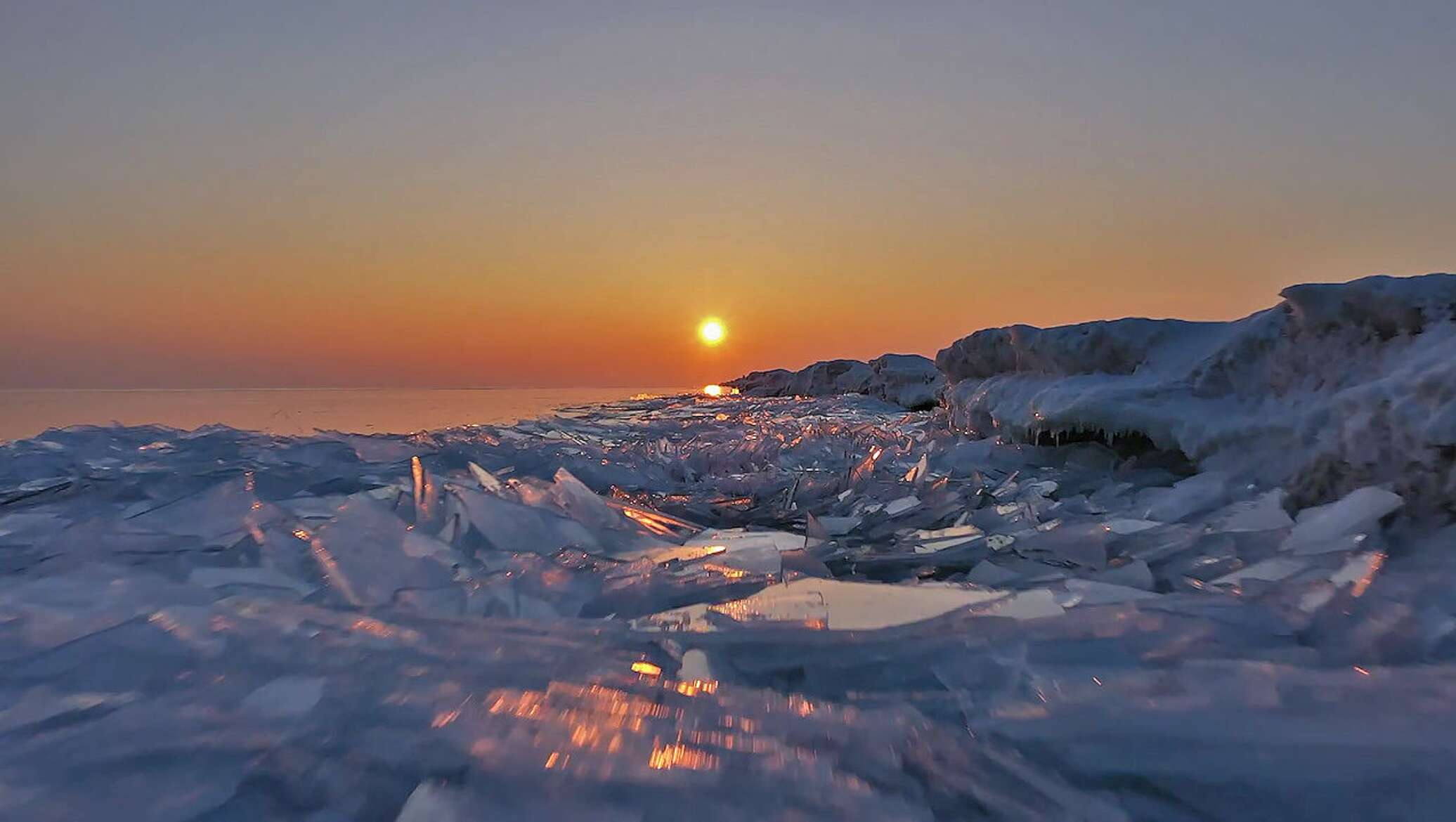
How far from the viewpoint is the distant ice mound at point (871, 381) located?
63.9 feet

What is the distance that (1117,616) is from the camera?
108cm

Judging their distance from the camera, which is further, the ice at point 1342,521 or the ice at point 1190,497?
the ice at point 1190,497

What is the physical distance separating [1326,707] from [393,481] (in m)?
2.31

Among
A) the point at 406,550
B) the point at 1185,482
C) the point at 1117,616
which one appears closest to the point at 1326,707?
the point at 1117,616

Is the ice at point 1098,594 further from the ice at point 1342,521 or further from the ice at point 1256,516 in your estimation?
the ice at point 1256,516

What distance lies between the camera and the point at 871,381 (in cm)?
2619

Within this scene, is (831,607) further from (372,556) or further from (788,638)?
(372,556)

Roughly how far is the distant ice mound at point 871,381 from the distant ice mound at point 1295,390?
918 cm

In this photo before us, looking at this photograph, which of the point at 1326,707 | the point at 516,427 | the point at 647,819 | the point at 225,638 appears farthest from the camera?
the point at 516,427

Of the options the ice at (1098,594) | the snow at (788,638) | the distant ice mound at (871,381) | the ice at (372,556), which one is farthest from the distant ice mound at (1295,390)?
the distant ice mound at (871,381)

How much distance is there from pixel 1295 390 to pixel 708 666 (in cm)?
225

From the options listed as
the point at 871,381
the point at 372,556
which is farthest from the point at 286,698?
the point at 871,381

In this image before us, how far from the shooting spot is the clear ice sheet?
65 cm

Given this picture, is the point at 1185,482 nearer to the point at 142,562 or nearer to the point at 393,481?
the point at 393,481
